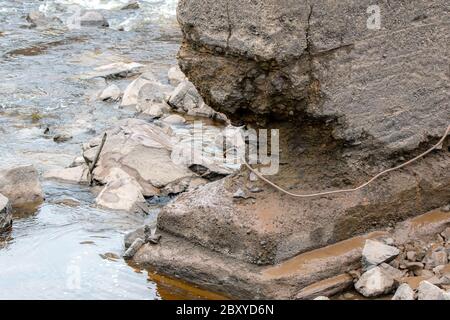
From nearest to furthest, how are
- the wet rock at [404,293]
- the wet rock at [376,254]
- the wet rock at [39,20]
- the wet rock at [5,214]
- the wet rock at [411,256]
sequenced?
1. the wet rock at [404,293]
2. the wet rock at [376,254]
3. the wet rock at [411,256]
4. the wet rock at [5,214]
5. the wet rock at [39,20]

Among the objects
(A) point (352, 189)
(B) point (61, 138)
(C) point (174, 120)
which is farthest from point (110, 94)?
(A) point (352, 189)

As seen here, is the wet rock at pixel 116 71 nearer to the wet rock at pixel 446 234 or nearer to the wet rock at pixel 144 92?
the wet rock at pixel 144 92

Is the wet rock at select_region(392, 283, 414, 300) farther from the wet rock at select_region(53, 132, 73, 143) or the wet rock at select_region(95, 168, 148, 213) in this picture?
the wet rock at select_region(53, 132, 73, 143)

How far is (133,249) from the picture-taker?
18.0 feet

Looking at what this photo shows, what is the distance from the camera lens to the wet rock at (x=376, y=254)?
197 inches

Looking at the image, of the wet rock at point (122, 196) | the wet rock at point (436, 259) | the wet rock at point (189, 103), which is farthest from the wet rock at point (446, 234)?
the wet rock at point (189, 103)

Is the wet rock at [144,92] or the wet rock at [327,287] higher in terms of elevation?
the wet rock at [144,92]

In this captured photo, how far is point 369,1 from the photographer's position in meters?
5.09

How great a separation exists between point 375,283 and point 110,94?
545 centimetres

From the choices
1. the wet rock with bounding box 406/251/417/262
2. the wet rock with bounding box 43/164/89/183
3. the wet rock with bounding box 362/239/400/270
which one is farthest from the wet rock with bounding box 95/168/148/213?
the wet rock with bounding box 406/251/417/262

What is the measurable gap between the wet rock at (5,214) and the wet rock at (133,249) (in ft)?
3.21

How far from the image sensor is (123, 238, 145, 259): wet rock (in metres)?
5.46

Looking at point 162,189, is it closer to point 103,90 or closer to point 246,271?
point 246,271

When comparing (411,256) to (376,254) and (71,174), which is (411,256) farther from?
(71,174)
